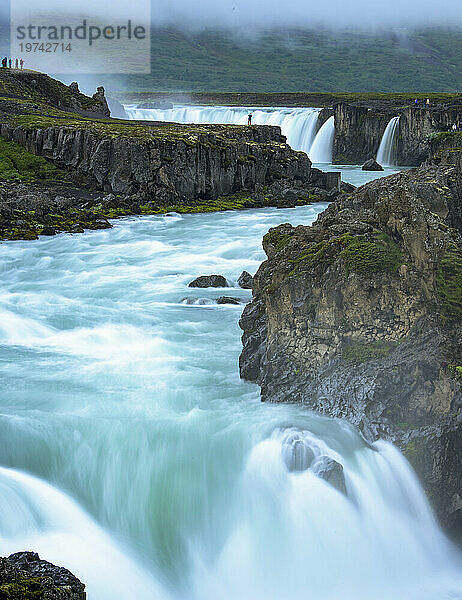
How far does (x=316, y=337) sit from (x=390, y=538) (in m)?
3.26

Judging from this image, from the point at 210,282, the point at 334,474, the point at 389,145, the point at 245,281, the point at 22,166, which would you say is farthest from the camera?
the point at 389,145

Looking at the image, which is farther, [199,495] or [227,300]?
[227,300]

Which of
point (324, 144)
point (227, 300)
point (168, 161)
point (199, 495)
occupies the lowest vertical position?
point (199, 495)

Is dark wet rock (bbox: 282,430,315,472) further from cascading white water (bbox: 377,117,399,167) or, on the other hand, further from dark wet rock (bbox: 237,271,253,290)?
cascading white water (bbox: 377,117,399,167)

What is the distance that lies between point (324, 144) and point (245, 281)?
52.3 m

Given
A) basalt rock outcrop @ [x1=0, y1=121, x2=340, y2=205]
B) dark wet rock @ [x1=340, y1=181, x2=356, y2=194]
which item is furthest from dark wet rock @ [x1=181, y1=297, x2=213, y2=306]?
dark wet rock @ [x1=340, y1=181, x2=356, y2=194]


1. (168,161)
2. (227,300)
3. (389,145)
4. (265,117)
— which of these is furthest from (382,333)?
(265,117)

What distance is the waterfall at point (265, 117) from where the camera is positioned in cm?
7312

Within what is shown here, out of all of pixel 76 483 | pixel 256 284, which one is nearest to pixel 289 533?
pixel 76 483

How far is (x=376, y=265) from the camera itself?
11.3m

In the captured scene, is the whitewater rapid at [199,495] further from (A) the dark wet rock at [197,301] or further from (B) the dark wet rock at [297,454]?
(A) the dark wet rock at [197,301]

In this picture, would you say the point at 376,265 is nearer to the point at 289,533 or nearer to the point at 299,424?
the point at 299,424

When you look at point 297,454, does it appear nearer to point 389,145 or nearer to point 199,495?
point 199,495

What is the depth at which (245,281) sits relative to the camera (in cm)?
2228
